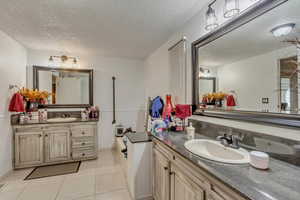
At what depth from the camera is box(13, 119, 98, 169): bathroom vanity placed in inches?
105

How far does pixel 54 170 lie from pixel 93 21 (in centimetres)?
267

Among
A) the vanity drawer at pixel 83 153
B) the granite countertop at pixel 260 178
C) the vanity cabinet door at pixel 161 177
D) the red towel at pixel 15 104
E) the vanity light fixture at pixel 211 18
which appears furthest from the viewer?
the vanity drawer at pixel 83 153

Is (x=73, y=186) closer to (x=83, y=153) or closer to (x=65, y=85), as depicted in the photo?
(x=83, y=153)

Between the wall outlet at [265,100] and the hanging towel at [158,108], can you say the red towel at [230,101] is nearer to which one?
the wall outlet at [265,100]

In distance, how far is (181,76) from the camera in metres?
2.29

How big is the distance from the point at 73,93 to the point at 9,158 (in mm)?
1638

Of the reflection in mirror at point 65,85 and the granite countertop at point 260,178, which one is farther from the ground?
the reflection in mirror at point 65,85

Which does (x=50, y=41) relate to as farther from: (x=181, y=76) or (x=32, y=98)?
(x=181, y=76)

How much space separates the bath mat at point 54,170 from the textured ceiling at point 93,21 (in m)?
2.43

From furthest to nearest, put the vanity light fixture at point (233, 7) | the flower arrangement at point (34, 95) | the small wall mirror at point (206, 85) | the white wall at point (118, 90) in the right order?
the white wall at point (118, 90) → the flower arrangement at point (34, 95) → the small wall mirror at point (206, 85) → the vanity light fixture at point (233, 7)

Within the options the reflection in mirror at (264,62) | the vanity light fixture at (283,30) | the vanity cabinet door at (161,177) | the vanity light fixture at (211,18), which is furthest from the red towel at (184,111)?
the vanity light fixture at (283,30)

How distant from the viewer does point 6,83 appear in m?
2.44

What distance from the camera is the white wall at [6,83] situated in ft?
7.68

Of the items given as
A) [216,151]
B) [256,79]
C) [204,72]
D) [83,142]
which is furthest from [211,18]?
[83,142]
